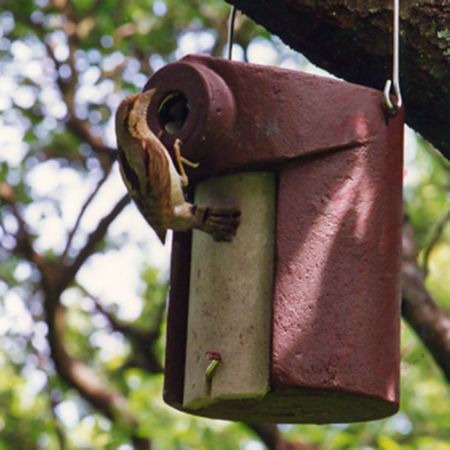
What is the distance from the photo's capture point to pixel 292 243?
307 cm

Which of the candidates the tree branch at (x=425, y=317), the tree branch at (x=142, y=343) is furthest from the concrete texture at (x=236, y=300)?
the tree branch at (x=142, y=343)

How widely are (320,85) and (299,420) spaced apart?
927mm

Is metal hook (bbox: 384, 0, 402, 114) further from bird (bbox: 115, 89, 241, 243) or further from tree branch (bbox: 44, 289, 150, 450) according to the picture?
tree branch (bbox: 44, 289, 150, 450)

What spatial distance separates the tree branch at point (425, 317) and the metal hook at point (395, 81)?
2.01m

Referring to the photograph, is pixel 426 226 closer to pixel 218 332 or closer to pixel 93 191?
pixel 93 191

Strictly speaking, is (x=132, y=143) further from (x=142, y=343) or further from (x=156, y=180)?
(x=142, y=343)

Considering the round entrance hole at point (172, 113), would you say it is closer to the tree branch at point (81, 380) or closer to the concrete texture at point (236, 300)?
the concrete texture at point (236, 300)

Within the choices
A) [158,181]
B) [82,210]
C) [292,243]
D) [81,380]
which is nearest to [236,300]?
[292,243]

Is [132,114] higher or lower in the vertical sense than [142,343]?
higher

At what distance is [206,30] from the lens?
8219mm

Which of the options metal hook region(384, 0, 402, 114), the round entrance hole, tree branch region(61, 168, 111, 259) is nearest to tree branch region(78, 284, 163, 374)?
tree branch region(61, 168, 111, 259)

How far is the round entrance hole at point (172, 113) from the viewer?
3301mm

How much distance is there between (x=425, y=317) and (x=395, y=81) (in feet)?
7.25

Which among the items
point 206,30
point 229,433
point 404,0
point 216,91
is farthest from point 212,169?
point 206,30
